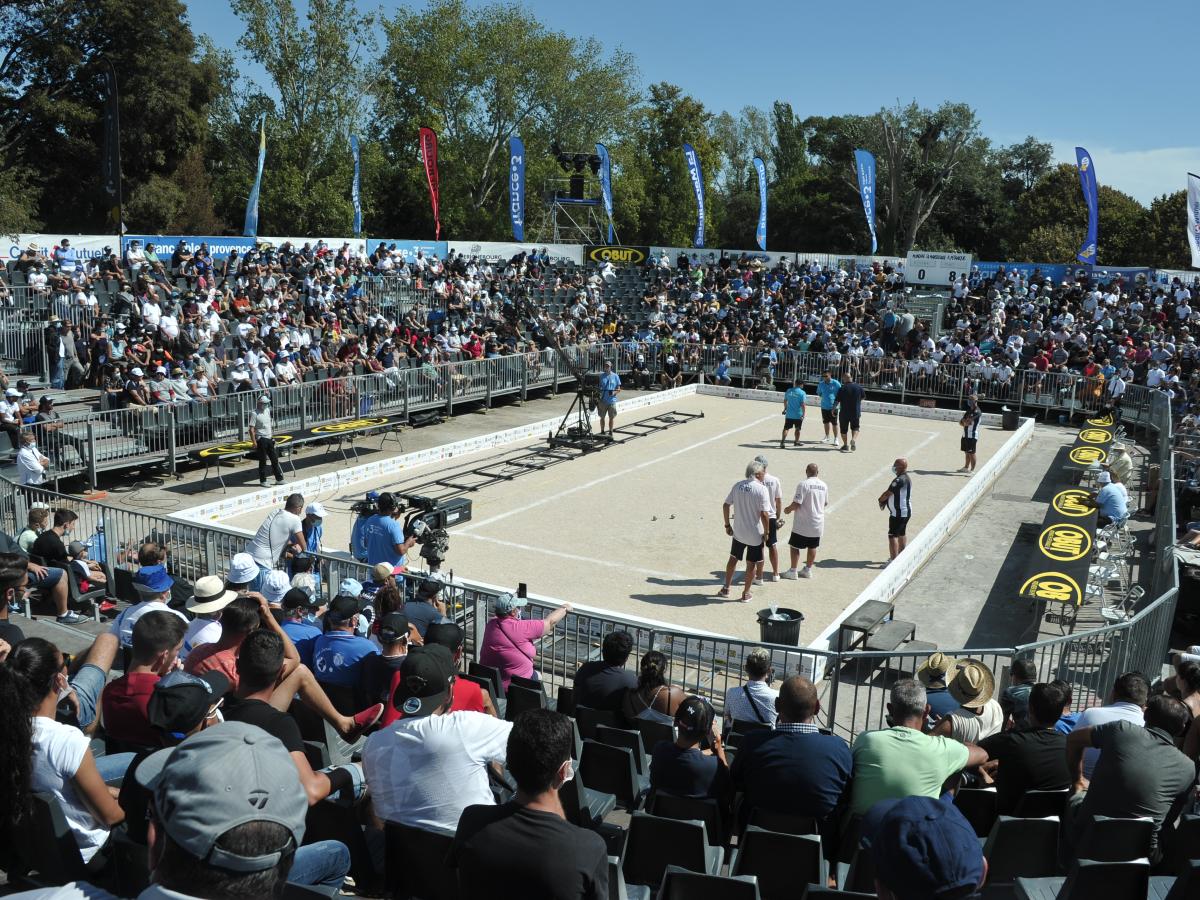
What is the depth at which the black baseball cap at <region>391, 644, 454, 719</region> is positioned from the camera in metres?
4.72

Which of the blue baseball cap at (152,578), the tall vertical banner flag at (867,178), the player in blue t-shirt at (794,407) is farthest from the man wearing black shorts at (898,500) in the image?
the tall vertical banner flag at (867,178)

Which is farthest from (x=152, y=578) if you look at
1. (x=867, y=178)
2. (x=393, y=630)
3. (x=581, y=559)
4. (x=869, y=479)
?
(x=867, y=178)

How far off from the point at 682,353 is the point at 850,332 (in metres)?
5.27

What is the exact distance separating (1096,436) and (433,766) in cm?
2014

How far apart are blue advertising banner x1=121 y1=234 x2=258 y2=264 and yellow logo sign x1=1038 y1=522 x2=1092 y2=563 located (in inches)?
884

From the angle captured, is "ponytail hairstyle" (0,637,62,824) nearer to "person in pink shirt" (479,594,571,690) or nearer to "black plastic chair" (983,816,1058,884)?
"black plastic chair" (983,816,1058,884)

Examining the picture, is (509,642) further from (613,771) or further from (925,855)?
(925,855)

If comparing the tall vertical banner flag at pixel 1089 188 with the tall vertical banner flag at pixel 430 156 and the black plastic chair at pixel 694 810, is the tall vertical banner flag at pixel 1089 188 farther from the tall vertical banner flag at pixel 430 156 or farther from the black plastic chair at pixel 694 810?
the black plastic chair at pixel 694 810

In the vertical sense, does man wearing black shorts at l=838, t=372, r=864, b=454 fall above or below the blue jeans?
above

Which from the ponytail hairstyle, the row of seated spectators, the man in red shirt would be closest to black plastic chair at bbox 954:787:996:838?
the row of seated spectators

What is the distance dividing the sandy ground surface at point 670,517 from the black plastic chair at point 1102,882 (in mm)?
7615

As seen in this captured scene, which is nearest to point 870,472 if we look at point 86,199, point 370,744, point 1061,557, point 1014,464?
point 1014,464

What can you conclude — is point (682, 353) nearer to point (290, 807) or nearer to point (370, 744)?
point (370, 744)

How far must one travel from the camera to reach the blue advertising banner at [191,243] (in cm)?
2756
